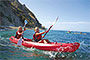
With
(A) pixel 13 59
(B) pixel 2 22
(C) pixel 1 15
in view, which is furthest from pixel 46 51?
(C) pixel 1 15

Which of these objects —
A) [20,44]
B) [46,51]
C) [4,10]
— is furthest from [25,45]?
[4,10]

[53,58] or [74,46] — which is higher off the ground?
[74,46]

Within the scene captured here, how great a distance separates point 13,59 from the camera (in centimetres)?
562

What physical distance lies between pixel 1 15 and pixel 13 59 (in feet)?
125

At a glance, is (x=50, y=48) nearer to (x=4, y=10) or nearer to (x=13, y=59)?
(x=13, y=59)

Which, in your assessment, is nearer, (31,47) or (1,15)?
(31,47)

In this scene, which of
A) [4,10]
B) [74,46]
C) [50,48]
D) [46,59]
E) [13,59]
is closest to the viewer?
[13,59]

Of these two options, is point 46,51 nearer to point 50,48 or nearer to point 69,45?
point 50,48

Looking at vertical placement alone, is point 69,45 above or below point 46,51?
above

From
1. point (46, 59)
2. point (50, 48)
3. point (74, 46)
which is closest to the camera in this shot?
point (46, 59)

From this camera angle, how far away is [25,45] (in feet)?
30.0

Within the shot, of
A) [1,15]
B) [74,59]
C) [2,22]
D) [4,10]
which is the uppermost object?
[4,10]

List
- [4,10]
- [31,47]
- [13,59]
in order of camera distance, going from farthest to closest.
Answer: [4,10] < [31,47] < [13,59]

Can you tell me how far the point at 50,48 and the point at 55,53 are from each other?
529mm
